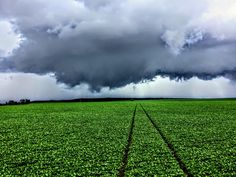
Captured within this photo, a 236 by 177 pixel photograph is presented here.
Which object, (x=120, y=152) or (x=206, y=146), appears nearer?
(x=120, y=152)

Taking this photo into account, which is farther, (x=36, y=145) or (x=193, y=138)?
(x=193, y=138)

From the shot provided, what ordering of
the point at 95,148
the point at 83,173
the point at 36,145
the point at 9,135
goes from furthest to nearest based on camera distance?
the point at 9,135, the point at 36,145, the point at 95,148, the point at 83,173

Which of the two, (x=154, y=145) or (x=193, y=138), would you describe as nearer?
(x=154, y=145)

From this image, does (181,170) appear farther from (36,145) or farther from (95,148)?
(36,145)

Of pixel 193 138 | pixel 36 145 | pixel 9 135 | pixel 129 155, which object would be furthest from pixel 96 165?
pixel 9 135

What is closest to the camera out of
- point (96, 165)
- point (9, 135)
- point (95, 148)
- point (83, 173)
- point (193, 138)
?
point (83, 173)

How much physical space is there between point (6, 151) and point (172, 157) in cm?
1278

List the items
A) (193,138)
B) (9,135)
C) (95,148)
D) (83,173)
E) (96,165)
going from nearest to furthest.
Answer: (83,173) < (96,165) < (95,148) < (193,138) < (9,135)

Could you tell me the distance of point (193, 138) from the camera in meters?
27.8

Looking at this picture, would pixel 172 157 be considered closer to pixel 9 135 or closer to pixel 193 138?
pixel 193 138

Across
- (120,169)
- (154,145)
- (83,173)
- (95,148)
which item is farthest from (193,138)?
(83,173)

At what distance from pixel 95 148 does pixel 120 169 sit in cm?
569

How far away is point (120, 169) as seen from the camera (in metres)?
18.6

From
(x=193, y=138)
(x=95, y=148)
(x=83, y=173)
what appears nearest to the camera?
(x=83, y=173)
